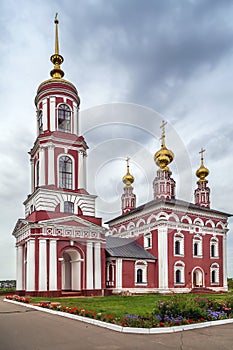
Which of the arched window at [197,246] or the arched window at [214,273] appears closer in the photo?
the arched window at [197,246]

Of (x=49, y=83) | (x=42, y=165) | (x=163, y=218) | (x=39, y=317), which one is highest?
(x=49, y=83)

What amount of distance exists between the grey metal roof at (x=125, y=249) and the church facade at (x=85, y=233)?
0.32 ft

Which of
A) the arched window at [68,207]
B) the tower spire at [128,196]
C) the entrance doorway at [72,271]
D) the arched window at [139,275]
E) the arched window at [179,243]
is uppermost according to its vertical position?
the tower spire at [128,196]

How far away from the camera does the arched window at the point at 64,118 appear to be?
27875mm

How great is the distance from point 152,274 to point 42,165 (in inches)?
538

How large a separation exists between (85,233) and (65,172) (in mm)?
4749

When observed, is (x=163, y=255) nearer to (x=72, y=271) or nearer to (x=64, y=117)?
(x=72, y=271)

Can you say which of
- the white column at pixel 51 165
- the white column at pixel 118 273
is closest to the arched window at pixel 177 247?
the white column at pixel 118 273

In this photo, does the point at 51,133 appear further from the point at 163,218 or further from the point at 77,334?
the point at 77,334

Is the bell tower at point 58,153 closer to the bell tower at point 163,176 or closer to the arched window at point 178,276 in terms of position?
the bell tower at point 163,176

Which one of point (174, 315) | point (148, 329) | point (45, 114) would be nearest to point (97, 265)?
point (45, 114)

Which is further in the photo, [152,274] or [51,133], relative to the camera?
[152,274]

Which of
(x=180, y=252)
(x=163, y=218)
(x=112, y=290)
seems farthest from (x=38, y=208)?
(x=180, y=252)

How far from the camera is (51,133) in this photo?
2667cm
